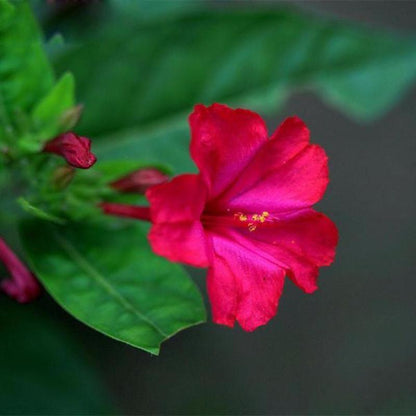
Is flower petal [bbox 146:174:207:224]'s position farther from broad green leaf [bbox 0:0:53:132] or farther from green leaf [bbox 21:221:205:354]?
broad green leaf [bbox 0:0:53:132]

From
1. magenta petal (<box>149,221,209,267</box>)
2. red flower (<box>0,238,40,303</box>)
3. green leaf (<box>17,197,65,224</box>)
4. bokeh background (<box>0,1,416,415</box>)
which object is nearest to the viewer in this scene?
magenta petal (<box>149,221,209,267</box>)

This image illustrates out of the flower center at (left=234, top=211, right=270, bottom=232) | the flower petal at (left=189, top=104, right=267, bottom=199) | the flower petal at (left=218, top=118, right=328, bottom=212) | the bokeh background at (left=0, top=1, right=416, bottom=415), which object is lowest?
the bokeh background at (left=0, top=1, right=416, bottom=415)

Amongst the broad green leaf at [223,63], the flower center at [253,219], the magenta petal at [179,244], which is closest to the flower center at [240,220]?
the flower center at [253,219]

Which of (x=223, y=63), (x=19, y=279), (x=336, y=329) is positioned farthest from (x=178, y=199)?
(x=336, y=329)

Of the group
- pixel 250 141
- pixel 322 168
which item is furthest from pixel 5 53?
pixel 322 168

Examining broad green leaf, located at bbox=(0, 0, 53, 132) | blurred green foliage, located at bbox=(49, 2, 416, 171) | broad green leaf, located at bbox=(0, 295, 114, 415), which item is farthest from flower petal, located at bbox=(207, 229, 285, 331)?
broad green leaf, located at bbox=(0, 295, 114, 415)

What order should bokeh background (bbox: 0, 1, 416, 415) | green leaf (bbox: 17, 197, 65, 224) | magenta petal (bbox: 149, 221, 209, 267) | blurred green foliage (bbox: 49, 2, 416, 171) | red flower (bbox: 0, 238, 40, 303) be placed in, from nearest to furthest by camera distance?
magenta petal (bbox: 149, 221, 209, 267) → green leaf (bbox: 17, 197, 65, 224) → red flower (bbox: 0, 238, 40, 303) → blurred green foliage (bbox: 49, 2, 416, 171) → bokeh background (bbox: 0, 1, 416, 415)

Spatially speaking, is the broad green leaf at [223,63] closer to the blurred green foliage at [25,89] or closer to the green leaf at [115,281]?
the blurred green foliage at [25,89]

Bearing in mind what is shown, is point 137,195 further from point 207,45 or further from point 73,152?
point 207,45
